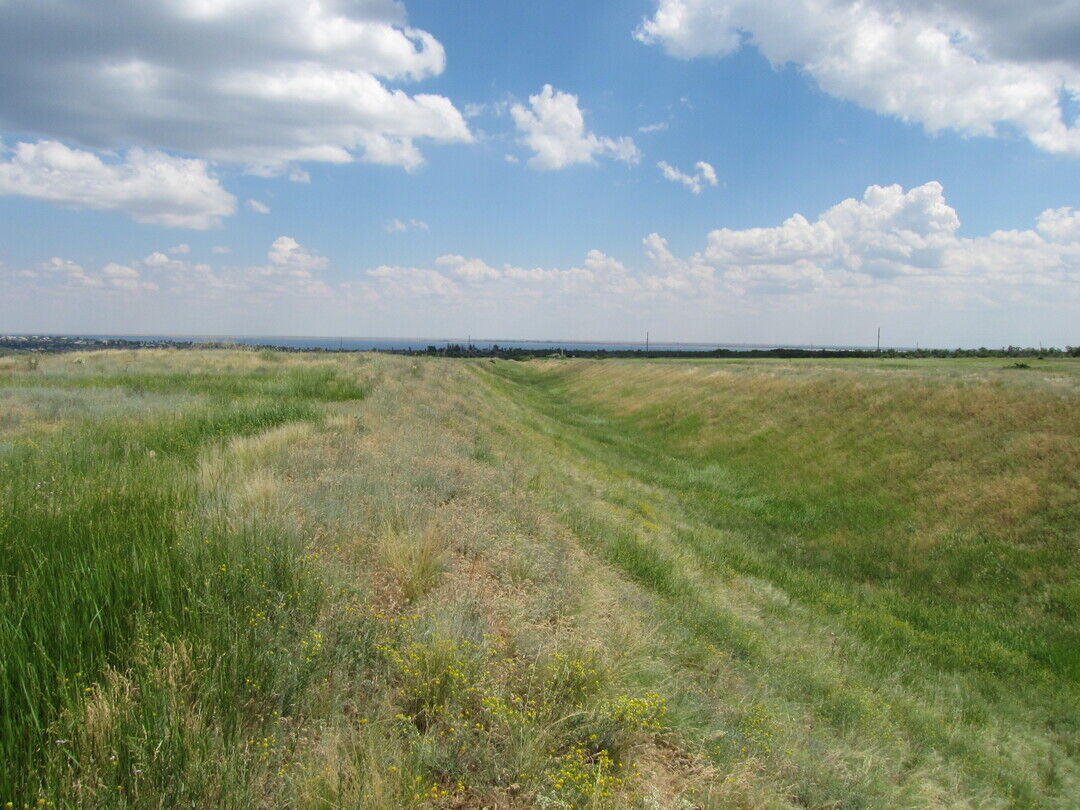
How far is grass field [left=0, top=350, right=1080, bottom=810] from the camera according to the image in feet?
9.92

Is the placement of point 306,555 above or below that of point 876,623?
above

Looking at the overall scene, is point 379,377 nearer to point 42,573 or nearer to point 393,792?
point 42,573

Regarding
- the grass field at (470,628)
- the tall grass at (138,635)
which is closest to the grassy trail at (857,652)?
the grass field at (470,628)

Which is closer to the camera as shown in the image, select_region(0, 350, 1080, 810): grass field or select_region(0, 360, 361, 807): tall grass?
select_region(0, 360, 361, 807): tall grass

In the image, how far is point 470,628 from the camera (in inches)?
176

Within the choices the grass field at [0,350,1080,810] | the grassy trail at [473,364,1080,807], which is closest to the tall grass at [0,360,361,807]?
the grass field at [0,350,1080,810]

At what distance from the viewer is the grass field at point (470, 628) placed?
302 centimetres

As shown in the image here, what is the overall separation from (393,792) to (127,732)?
52.3 inches

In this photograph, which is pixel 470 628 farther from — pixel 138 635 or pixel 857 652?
pixel 857 652

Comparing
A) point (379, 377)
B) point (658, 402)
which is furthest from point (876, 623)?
point (658, 402)

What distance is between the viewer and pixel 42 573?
3.92m

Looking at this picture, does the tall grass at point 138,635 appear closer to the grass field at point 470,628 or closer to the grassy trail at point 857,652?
the grass field at point 470,628

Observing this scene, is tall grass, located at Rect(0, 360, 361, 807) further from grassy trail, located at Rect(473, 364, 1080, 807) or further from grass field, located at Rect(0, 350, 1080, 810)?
grassy trail, located at Rect(473, 364, 1080, 807)

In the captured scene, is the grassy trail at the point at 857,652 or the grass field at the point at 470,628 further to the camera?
the grassy trail at the point at 857,652
